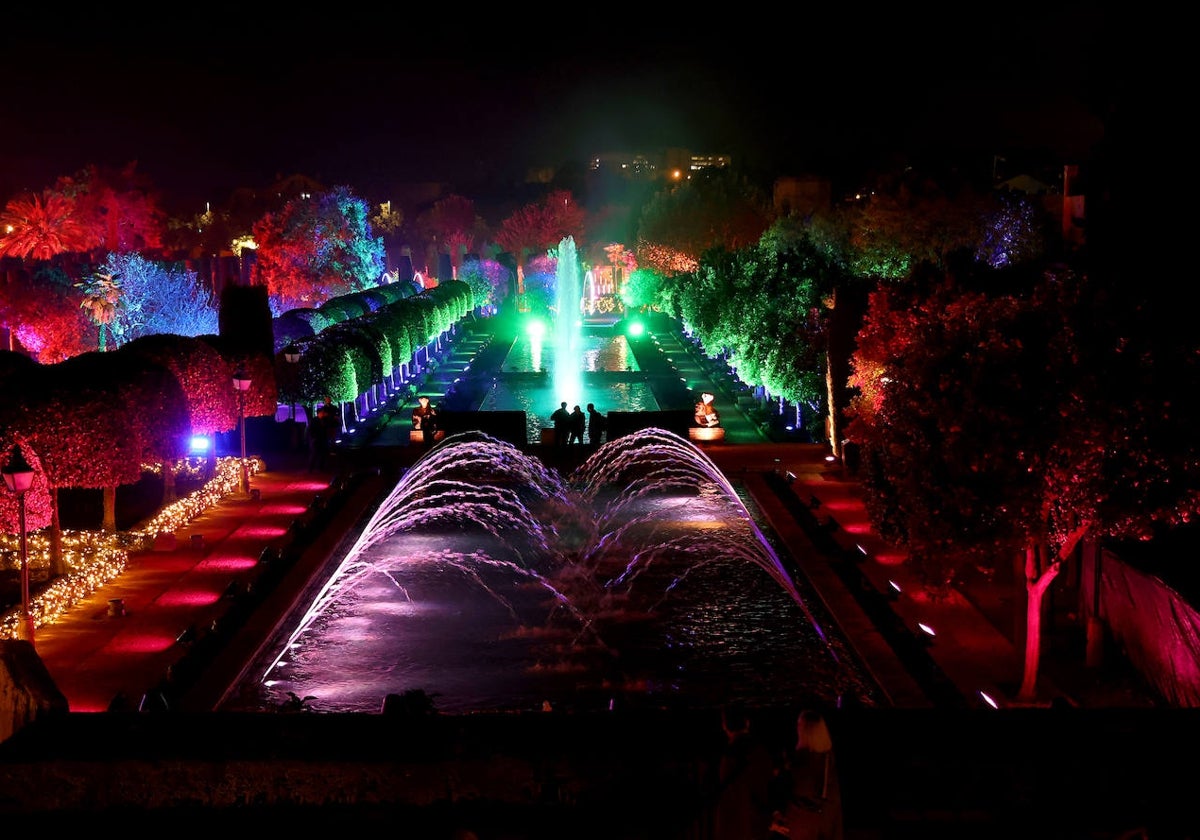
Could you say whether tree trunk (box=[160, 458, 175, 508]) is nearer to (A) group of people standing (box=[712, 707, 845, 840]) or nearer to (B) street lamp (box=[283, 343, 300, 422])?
(B) street lamp (box=[283, 343, 300, 422])

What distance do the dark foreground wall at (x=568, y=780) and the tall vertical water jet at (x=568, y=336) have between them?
79.4 feet

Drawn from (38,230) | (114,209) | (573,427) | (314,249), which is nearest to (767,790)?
(573,427)

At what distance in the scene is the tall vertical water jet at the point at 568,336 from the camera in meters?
38.8

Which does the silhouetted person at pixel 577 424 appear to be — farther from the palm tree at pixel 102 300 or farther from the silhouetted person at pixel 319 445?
the palm tree at pixel 102 300

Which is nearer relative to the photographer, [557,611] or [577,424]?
[557,611]

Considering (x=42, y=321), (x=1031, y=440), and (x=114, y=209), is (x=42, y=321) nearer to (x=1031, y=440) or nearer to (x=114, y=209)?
(x=1031, y=440)

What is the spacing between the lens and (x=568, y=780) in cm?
924

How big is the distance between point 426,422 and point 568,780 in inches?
712

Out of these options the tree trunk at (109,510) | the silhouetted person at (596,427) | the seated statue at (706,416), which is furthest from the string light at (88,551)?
the seated statue at (706,416)

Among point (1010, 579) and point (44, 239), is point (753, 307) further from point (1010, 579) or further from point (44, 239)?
point (44, 239)

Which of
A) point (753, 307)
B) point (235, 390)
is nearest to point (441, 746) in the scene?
point (235, 390)

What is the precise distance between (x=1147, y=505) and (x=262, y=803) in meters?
7.92

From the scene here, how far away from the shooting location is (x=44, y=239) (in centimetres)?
7312

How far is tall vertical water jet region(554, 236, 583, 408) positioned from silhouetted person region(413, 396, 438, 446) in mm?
6811
